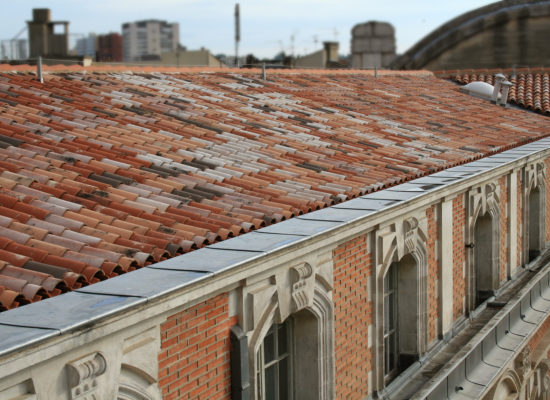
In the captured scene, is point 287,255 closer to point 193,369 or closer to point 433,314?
point 193,369

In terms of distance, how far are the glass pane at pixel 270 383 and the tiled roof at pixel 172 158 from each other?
4.73 feet

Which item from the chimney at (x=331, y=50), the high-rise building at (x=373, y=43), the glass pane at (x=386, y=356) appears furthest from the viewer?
the chimney at (x=331, y=50)

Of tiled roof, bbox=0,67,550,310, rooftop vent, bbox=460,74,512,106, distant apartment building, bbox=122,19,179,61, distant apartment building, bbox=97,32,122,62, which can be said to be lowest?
tiled roof, bbox=0,67,550,310

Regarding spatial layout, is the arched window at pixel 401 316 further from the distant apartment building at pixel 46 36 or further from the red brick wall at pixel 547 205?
the distant apartment building at pixel 46 36

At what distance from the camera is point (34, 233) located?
225 inches

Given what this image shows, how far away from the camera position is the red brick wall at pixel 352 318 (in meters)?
7.89

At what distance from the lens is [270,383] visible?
7.49 meters

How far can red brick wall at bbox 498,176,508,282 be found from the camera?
12.8m

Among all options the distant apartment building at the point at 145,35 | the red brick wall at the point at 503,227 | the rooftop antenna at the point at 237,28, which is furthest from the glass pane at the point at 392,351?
the distant apartment building at the point at 145,35

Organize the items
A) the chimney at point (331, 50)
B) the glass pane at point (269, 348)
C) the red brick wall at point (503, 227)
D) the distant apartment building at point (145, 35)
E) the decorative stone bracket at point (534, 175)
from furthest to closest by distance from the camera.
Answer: the distant apartment building at point (145, 35)
the chimney at point (331, 50)
the decorative stone bracket at point (534, 175)
the red brick wall at point (503, 227)
the glass pane at point (269, 348)

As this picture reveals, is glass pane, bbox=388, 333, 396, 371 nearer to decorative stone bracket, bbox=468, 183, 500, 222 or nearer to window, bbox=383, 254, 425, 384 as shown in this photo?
window, bbox=383, 254, 425, 384

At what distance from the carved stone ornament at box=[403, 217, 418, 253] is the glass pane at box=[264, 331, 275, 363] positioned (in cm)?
239

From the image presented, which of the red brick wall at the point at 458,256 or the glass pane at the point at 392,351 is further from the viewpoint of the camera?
the red brick wall at the point at 458,256

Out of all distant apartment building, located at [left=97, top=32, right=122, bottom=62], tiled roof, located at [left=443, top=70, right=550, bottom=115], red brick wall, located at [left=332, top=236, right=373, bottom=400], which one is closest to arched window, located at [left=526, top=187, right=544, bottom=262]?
tiled roof, located at [left=443, top=70, right=550, bottom=115]
